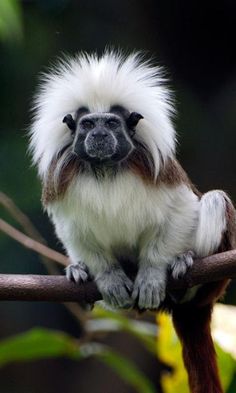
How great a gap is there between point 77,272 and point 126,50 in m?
2.29

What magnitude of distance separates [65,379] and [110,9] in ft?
6.98

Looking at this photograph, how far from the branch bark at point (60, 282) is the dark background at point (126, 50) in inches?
78.7

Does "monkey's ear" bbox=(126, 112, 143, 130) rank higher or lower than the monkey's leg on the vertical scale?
higher

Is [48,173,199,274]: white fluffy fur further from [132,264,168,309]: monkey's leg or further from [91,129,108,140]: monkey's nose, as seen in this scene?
[91,129,108,140]: monkey's nose

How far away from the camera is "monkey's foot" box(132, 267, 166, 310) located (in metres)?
3.11

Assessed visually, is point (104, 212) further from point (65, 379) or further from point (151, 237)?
point (65, 379)

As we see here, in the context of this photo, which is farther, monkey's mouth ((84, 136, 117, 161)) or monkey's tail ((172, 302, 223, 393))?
monkey's tail ((172, 302, 223, 393))

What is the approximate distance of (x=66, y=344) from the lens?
3.72 meters

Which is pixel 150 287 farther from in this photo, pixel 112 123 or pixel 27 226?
pixel 27 226

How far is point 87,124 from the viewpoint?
124 inches

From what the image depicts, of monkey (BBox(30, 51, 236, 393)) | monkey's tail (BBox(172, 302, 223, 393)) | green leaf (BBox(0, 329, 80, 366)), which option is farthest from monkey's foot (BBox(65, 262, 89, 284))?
green leaf (BBox(0, 329, 80, 366))

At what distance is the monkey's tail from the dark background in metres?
1.59

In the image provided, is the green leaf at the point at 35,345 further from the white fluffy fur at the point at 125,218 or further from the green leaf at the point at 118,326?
the white fluffy fur at the point at 125,218

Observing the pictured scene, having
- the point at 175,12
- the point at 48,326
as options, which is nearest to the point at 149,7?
the point at 175,12
